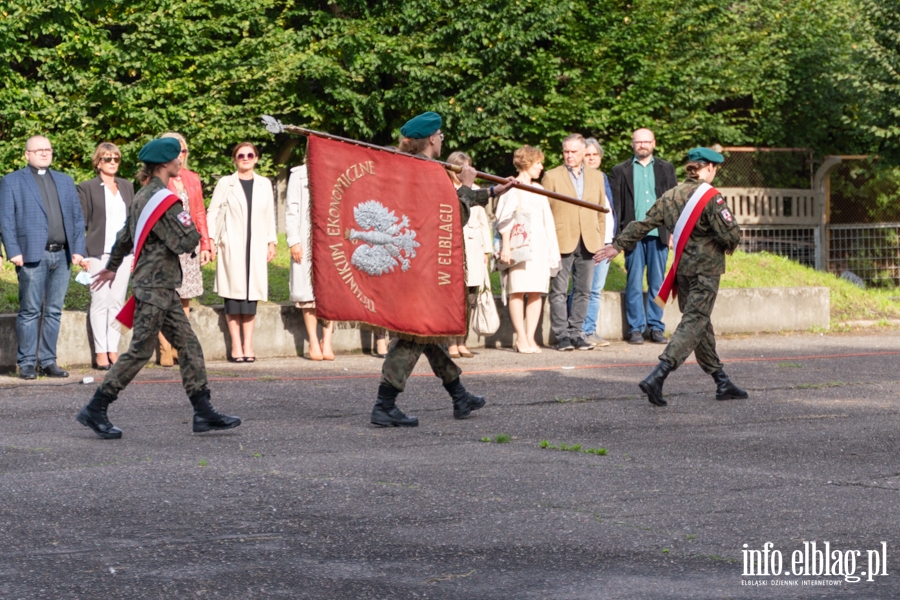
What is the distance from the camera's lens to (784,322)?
16.3 m

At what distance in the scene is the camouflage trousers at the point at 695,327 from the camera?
399 inches

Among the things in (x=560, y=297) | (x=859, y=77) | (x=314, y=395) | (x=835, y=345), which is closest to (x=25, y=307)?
(x=314, y=395)

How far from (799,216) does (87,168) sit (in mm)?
11477

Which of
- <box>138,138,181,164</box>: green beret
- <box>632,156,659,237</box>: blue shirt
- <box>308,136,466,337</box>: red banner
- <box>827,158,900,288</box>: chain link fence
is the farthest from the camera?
<box>827,158,900,288</box>: chain link fence

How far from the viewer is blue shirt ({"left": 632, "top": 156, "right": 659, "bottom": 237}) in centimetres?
1459

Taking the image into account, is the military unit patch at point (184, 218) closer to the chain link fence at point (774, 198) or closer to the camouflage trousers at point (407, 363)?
the camouflage trousers at point (407, 363)

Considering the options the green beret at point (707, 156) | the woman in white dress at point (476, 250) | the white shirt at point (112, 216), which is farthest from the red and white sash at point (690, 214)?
the white shirt at point (112, 216)

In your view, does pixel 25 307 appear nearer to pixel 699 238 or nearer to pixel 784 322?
pixel 699 238

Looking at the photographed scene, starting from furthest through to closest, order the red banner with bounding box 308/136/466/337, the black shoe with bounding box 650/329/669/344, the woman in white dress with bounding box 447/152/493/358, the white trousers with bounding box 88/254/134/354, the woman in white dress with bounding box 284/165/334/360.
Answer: the black shoe with bounding box 650/329/669/344
the woman in white dress with bounding box 447/152/493/358
the woman in white dress with bounding box 284/165/334/360
the white trousers with bounding box 88/254/134/354
the red banner with bounding box 308/136/466/337

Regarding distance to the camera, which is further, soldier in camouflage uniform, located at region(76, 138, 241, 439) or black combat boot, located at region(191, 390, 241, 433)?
black combat boot, located at region(191, 390, 241, 433)

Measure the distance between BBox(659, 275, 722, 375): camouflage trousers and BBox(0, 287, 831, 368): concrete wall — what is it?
3.36m

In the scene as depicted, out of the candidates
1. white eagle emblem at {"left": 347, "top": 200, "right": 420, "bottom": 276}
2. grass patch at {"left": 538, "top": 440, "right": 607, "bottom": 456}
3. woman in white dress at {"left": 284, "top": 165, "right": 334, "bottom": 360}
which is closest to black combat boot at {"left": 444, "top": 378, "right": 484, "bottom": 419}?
white eagle emblem at {"left": 347, "top": 200, "right": 420, "bottom": 276}

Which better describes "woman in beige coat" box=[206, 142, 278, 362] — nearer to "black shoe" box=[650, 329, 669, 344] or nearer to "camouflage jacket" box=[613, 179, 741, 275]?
"camouflage jacket" box=[613, 179, 741, 275]

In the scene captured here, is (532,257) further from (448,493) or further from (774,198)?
(774,198)
